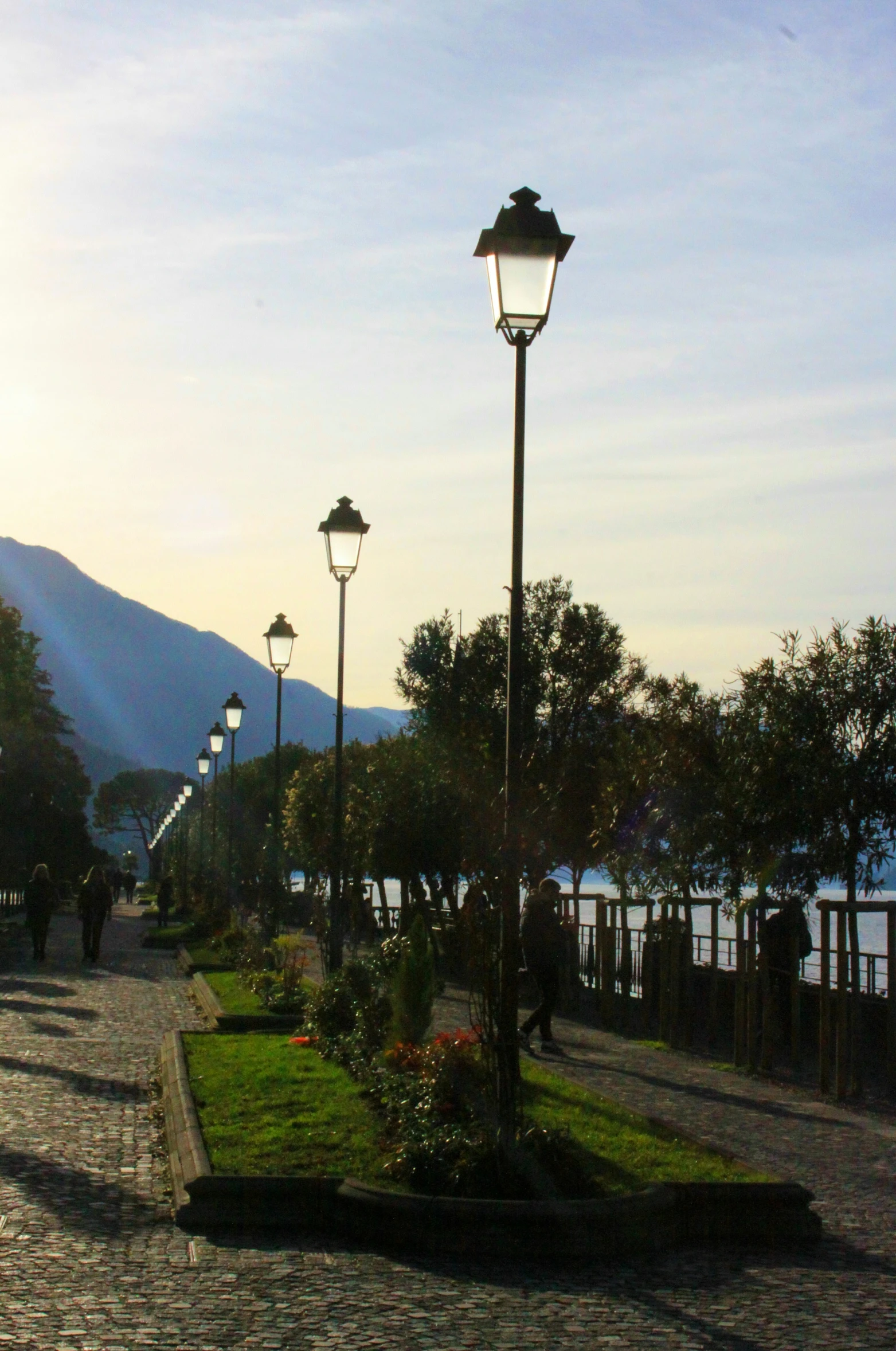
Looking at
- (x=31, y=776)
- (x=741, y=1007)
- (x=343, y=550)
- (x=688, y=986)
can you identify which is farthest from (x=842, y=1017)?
(x=31, y=776)

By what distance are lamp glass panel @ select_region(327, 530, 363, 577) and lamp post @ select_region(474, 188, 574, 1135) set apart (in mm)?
7594

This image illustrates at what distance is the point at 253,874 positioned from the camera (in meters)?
31.4

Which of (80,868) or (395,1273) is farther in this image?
(80,868)

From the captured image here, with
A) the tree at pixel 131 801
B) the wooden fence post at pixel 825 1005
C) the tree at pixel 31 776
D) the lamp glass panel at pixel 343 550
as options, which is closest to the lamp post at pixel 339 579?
the lamp glass panel at pixel 343 550

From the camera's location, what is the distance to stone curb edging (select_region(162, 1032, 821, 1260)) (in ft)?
22.0

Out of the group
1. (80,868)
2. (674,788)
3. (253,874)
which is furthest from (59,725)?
(674,788)

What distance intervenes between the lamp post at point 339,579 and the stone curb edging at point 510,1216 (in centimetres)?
929

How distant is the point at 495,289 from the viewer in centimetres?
874

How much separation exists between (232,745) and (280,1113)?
22.2 m

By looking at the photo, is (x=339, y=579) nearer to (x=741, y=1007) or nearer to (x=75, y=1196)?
(x=741, y=1007)

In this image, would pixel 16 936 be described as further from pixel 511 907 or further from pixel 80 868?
pixel 80 868

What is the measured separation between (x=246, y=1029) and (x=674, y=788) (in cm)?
541

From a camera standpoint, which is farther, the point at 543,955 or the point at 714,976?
the point at 714,976

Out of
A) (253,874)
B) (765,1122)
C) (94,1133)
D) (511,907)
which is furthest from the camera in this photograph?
(253,874)
